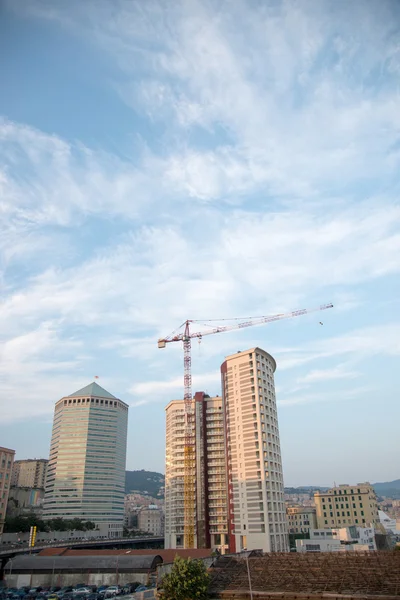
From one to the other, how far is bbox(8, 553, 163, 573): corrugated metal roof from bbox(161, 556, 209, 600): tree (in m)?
23.1

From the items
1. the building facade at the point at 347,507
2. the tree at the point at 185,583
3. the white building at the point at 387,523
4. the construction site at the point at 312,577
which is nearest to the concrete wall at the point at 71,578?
the construction site at the point at 312,577

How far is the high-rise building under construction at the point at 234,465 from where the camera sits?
12194cm

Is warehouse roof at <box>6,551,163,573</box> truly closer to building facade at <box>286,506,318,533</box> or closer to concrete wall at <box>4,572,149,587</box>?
concrete wall at <box>4,572,149,587</box>

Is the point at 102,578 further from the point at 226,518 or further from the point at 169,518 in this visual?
the point at 169,518

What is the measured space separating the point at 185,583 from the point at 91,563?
106 feet

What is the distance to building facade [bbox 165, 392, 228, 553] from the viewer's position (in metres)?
142

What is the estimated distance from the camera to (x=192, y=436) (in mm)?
153625

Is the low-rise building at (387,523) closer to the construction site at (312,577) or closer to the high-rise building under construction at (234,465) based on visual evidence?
the high-rise building under construction at (234,465)

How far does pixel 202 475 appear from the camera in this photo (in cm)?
14788

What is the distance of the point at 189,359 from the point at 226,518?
52.3 meters

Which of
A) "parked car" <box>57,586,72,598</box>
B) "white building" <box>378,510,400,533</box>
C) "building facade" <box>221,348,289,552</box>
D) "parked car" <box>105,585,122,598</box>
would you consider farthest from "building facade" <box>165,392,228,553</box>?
"parked car" <box>105,585,122,598</box>

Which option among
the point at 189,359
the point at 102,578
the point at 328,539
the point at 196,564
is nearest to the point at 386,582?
the point at 196,564

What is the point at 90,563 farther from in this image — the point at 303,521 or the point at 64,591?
the point at 303,521

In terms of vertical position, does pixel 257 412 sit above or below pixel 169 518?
above
